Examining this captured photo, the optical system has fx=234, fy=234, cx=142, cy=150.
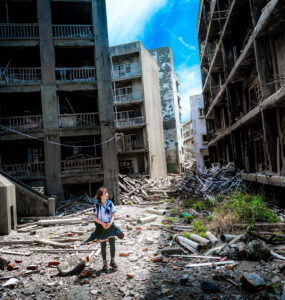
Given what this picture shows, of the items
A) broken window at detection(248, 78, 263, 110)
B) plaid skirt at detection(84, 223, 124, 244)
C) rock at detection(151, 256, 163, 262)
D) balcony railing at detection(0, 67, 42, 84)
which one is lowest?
rock at detection(151, 256, 163, 262)

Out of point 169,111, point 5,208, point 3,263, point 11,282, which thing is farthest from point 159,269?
point 169,111

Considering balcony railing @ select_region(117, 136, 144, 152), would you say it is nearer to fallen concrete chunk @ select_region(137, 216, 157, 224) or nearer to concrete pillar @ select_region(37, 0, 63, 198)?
concrete pillar @ select_region(37, 0, 63, 198)

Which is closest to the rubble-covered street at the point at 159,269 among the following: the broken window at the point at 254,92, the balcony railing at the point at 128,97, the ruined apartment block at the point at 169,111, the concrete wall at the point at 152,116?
the broken window at the point at 254,92

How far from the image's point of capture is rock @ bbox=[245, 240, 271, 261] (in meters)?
5.08

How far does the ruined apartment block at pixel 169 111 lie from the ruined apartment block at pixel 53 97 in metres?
19.9

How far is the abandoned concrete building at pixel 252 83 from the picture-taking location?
9118mm

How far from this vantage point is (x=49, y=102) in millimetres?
16375

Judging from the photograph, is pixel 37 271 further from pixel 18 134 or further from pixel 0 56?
pixel 0 56

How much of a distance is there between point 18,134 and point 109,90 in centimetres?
701

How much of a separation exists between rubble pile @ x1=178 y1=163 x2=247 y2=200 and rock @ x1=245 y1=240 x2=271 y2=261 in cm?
640

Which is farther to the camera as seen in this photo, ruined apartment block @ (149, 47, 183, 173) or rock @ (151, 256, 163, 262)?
ruined apartment block @ (149, 47, 183, 173)

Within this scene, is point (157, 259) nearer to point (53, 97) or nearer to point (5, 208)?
point (5, 208)

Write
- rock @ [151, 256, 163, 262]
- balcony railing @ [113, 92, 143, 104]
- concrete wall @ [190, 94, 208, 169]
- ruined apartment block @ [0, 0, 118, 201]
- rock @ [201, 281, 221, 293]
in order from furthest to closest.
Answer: concrete wall @ [190, 94, 208, 169], balcony railing @ [113, 92, 143, 104], ruined apartment block @ [0, 0, 118, 201], rock @ [151, 256, 163, 262], rock @ [201, 281, 221, 293]

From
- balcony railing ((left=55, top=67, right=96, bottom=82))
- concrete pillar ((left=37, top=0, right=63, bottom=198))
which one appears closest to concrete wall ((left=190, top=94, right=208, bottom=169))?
balcony railing ((left=55, top=67, right=96, bottom=82))
